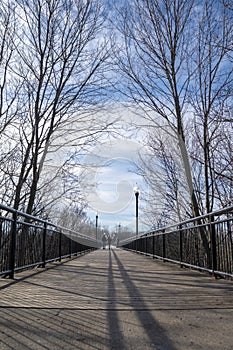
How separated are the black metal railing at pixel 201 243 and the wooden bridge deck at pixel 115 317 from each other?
0.59 m

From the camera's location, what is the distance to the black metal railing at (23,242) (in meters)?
4.60

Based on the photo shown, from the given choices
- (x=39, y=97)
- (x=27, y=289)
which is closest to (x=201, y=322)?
(x=27, y=289)

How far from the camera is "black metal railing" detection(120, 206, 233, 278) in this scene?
4.59 m

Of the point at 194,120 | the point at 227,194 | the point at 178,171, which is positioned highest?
the point at 194,120

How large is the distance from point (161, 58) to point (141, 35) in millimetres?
783

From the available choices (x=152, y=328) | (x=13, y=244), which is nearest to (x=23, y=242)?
(x=13, y=244)

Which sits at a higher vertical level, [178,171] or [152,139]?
[152,139]

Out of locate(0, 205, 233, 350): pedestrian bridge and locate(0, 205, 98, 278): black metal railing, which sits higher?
locate(0, 205, 98, 278): black metal railing

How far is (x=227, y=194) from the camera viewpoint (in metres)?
9.07

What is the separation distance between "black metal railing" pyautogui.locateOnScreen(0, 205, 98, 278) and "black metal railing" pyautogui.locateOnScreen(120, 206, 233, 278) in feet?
9.00

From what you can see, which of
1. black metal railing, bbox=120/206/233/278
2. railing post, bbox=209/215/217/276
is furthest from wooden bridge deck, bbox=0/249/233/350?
railing post, bbox=209/215/217/276

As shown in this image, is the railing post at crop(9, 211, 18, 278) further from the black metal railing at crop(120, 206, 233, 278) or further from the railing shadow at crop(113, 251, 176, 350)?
the black metal railing at crop(120, 206, 233, 278)

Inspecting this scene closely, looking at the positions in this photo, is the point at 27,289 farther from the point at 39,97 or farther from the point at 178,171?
the point at 178,171

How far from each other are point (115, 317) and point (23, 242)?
341 centimetres
